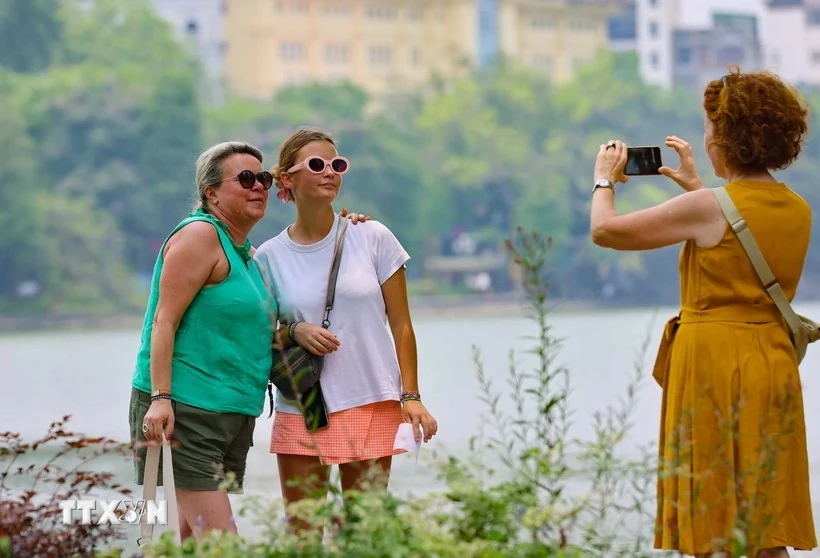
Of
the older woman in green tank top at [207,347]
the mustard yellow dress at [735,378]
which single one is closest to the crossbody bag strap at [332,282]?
the older woman in green tank top at [207,347]

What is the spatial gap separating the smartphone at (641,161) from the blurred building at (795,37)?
9674cm

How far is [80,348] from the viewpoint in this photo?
45250 millimetres

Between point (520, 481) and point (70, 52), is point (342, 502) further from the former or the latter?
point (70, 52)

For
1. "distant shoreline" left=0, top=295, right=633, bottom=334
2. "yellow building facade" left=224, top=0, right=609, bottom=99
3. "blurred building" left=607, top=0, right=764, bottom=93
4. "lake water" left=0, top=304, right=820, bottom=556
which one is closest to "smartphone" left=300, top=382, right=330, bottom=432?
"lake water" left=0, top=304, right=820, bottom=556

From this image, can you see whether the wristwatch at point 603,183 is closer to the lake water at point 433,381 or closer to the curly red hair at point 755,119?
the curly red hair at point 755,119

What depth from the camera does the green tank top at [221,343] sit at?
11.4ft

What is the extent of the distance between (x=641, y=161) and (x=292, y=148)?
82 cm

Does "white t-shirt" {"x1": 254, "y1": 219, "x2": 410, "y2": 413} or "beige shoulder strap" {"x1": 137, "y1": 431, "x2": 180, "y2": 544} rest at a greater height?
"white t-shirt" {"x1": 254, "y1": 219, "x2": 410, "y2": 413}

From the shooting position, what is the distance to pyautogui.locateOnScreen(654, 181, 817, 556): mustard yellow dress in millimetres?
3023

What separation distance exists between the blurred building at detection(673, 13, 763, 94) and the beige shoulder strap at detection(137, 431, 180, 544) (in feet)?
309

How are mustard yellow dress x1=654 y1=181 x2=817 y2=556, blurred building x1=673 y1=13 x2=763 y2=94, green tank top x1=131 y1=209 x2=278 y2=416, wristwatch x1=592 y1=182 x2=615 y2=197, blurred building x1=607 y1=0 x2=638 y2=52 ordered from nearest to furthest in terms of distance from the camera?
mustard yellow dress x1=654 y1=181 x2=817 y2=556 < wristwatch x1=592 y1=182 x2=615 y2=197 < green tank top x1=131 y1=209 x2=278 y2=416 < blurred building x1=673 y1=13 x2=763 y2=94 < blurred building x1=607 y1=0 x2=638 y2=52

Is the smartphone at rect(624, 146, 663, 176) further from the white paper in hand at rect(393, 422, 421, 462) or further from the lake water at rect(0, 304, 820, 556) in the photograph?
the white paper in hand at rect(393, 422, 421, 462)

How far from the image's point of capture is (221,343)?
11.5 feet

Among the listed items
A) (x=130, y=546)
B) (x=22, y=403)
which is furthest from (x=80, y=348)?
(x=130, y=546)
